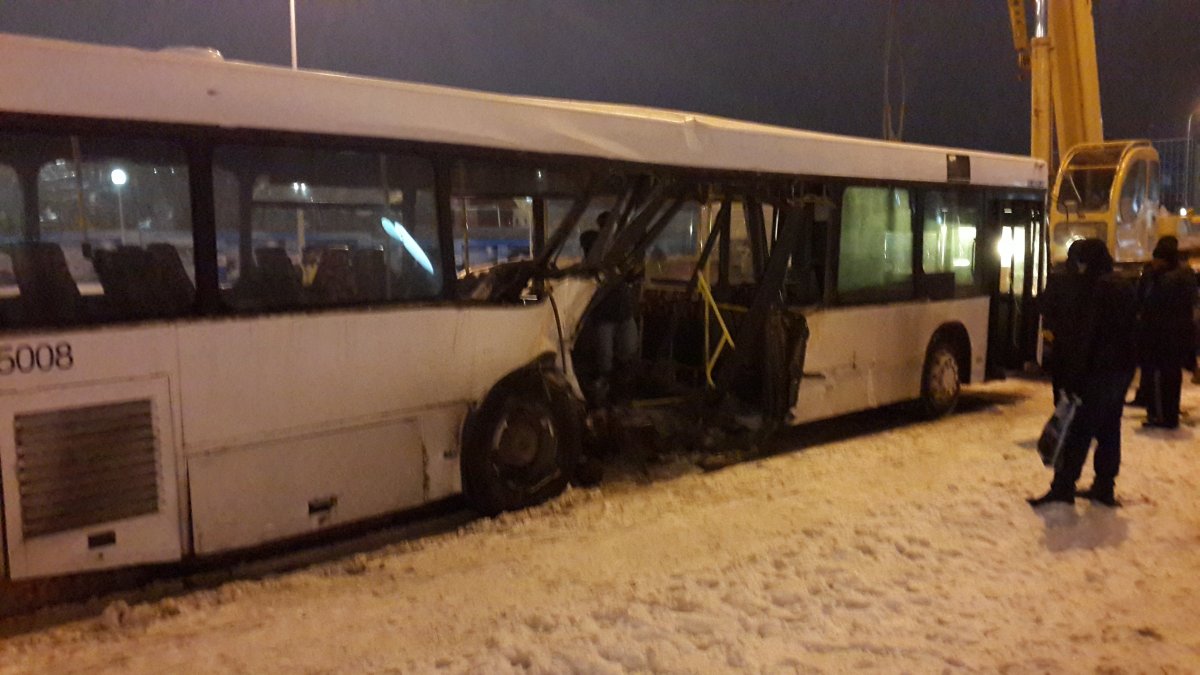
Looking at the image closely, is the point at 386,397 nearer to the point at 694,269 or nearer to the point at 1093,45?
the point at 694,269

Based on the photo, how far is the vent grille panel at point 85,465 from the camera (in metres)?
4.30

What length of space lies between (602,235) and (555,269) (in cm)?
57

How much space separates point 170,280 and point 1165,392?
8.95 meters

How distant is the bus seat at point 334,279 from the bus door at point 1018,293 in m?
7.89

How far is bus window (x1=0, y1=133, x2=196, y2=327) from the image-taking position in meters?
4.37

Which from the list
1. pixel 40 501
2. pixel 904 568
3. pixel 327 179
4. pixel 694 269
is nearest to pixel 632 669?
pixel 904 568

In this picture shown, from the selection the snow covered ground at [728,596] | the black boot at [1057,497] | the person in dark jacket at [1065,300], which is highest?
the person in dark jacket at [1065,300]

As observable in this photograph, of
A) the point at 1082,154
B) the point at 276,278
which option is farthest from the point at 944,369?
the point at 1082,154

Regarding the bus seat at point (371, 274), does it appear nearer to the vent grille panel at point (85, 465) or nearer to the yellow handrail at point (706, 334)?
the vent grille panel at point (85, 465)

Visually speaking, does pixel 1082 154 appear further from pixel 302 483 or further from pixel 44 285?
pixel 44 285

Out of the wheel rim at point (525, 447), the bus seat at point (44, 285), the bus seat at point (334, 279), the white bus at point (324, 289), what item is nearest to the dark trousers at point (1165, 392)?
the white bus at point (324, 289)

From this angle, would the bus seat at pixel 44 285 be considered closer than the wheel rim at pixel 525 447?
Yes

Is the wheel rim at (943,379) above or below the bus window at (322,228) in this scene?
below

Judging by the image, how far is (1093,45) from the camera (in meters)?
18.5
